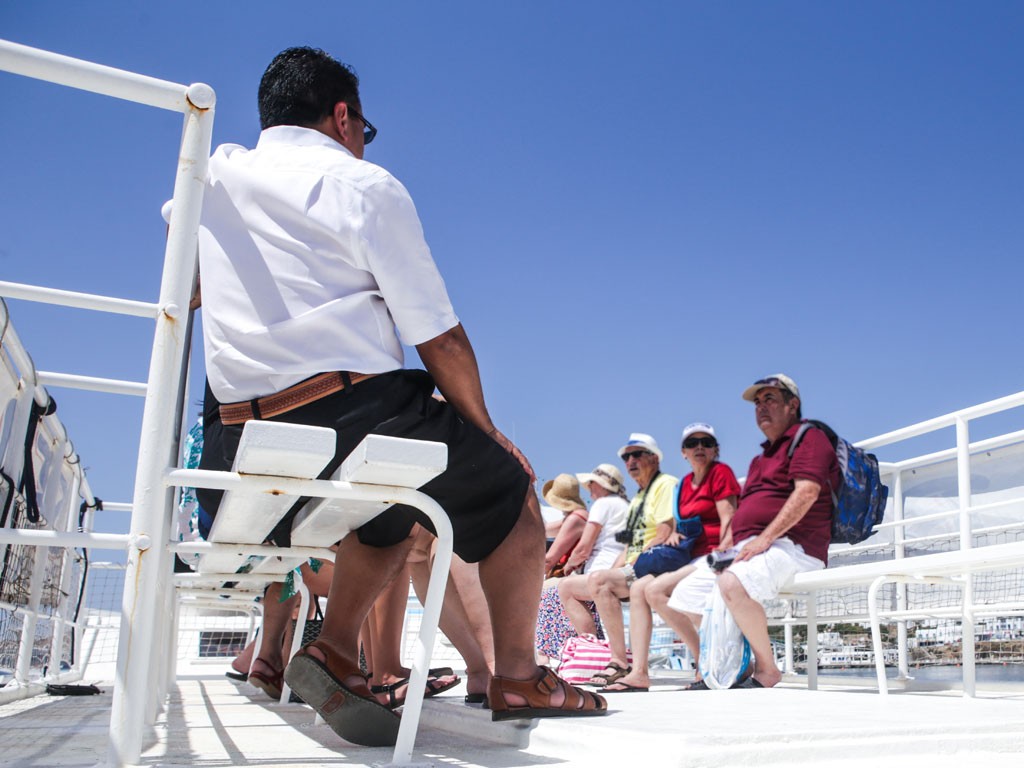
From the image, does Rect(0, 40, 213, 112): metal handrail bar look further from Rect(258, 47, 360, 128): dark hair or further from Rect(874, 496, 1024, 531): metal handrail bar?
Rect(874, 496, 1024, 531): metal handrail bar

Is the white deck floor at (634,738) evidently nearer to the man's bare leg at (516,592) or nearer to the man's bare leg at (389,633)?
the man's bare leg at (516,592)

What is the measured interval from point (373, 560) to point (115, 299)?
0.80m

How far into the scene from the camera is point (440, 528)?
162cm

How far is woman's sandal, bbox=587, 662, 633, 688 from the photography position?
4.45 metres

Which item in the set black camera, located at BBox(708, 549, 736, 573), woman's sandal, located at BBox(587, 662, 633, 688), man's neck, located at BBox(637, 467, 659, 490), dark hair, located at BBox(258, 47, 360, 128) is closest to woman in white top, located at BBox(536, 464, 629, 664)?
man's neck, located at BBox(637, 467, 659, 490)

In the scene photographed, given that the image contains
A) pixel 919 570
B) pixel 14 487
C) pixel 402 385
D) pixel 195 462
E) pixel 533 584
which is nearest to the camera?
pixel 402 385

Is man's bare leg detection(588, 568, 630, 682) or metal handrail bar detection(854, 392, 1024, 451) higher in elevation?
metal handrail bar detection(854, 392, 1024, 451)

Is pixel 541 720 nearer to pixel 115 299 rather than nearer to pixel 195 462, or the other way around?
pixel 115 299

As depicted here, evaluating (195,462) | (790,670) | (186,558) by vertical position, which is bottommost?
(790,670)

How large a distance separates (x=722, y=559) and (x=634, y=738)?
9.33 ft

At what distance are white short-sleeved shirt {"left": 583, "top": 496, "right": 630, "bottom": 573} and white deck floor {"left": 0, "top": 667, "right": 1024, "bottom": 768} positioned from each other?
3.20 m

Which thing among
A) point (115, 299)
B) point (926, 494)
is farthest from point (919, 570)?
point (115, 299)

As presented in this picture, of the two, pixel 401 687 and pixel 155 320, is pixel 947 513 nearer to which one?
pixel 401 687

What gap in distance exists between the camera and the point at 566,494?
6414 mm
